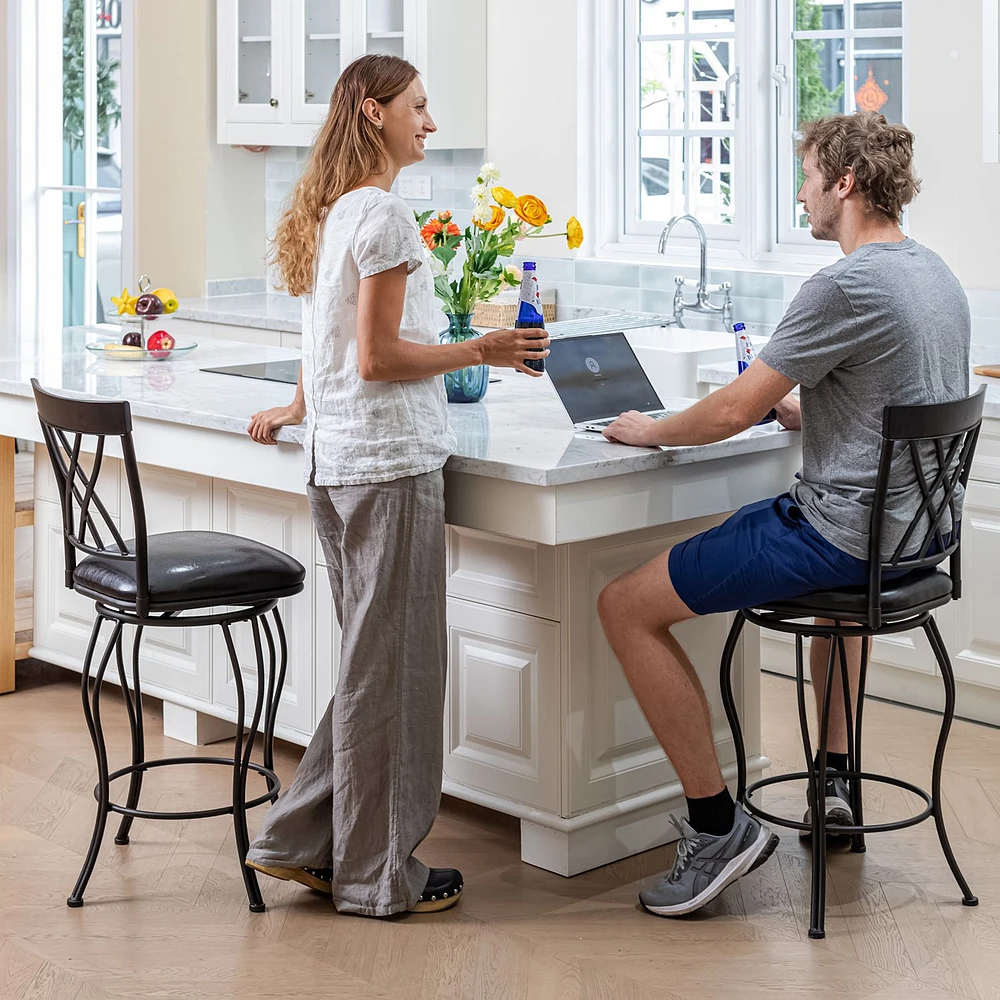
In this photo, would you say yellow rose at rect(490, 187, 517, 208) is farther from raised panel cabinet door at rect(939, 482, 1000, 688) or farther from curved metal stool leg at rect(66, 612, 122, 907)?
raised panel cabinet door at rect(939, 482, 1000, 688)

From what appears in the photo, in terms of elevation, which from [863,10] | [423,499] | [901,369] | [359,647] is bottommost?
[359,647]

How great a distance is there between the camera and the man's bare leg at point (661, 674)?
2.92m

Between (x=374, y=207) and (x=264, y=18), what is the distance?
3525mm

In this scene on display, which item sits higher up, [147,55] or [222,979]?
[147,55]

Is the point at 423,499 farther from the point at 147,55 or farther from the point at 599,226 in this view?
the point at 147,55

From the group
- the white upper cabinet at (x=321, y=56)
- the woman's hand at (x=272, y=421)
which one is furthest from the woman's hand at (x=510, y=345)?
the white upper cabinet at (x=321, y=56)

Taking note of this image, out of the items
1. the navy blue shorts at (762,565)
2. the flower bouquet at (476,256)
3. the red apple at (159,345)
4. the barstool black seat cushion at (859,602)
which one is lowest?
the barstool black seat cushion at (859,602)

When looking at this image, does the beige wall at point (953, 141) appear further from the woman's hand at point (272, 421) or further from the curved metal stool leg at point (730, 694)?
the woman's hand at point (272, 421)

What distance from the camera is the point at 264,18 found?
5910 millimetres

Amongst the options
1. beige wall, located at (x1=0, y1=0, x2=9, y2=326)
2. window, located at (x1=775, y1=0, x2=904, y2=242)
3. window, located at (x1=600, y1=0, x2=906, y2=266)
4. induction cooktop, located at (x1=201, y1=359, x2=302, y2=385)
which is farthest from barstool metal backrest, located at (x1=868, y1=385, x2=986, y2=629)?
beige wall, located at (x1=0, y1=0, x2=9, y2=326)

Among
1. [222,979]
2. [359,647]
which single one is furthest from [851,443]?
[222,979]

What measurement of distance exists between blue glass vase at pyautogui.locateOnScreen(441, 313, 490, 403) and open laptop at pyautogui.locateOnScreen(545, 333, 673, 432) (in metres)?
0.37

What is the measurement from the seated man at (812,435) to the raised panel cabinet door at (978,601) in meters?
1.21

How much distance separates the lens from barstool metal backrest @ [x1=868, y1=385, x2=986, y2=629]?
8.85 ft
